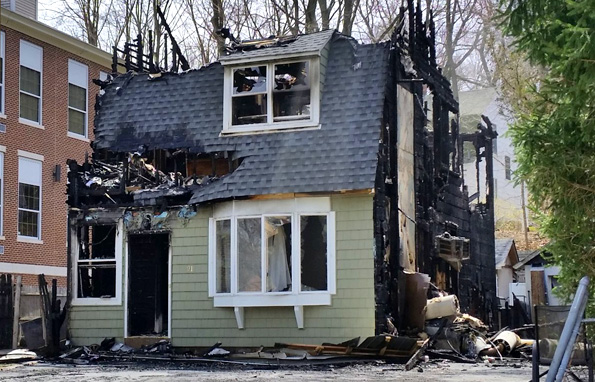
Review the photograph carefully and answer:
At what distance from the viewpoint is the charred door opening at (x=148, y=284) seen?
20281mm

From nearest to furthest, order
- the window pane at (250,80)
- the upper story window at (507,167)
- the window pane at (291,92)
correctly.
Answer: the window pane at (291,92), the window pane at (250,80), the upper story window at (507,167)

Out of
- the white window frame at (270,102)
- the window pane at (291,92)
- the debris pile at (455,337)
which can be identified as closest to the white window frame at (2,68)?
the white window frame at (270,102)

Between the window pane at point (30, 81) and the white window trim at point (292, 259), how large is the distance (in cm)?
1262

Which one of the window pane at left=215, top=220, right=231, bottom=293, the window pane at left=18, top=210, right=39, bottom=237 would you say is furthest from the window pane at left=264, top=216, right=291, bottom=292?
the window pane at left=18, top=210, right=39, bottom=237

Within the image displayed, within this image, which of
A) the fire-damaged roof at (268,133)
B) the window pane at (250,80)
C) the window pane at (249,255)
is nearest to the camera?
the fire-damaged roof at (268,133)

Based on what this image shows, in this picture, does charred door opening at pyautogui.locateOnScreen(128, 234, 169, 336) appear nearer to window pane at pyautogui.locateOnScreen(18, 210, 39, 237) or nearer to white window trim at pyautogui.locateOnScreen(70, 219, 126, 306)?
white window trim at pyautogui.locateOnScreen(70, 219, 126, 306)

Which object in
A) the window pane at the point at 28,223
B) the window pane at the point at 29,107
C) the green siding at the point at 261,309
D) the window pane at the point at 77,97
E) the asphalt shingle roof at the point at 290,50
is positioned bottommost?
the green siding at the point at 261,309

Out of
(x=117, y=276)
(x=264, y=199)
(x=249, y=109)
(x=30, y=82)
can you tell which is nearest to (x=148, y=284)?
(x=117, y=276)

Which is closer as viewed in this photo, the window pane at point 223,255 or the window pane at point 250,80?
the window pane at point 223,255

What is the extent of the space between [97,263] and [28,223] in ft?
30.8

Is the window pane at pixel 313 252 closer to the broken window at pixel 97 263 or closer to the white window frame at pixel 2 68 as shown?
the broken window at pixel 97 263

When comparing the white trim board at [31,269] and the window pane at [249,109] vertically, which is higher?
the window pane at [249,109]

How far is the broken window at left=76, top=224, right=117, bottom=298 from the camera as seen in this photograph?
67.9ft

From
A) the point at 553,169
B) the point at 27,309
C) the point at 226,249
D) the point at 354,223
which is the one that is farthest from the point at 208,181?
the point at 553,169
